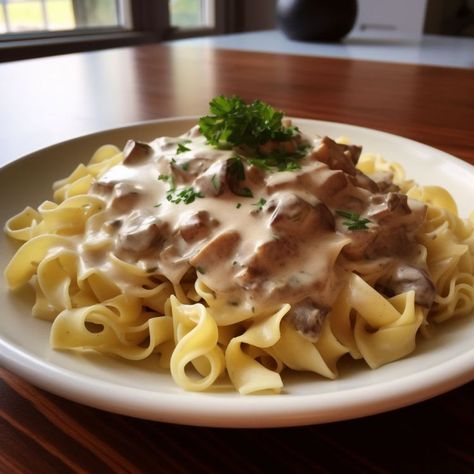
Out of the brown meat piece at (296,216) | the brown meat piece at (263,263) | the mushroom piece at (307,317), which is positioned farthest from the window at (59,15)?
the mushroom piece at (307,317)

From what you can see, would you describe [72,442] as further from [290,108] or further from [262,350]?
[290,108]

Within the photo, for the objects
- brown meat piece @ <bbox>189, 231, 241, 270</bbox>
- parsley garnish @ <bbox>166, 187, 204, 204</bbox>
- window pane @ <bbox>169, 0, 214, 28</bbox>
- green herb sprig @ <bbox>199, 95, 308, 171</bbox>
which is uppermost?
green herb sprig @ <bbox>199, 95, 308, 171</bbox>

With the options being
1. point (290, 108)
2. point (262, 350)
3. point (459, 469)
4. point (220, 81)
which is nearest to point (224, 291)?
point (262, 350)

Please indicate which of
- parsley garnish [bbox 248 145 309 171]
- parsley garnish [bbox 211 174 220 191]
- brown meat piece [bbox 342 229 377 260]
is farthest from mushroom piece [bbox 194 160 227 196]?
brown meat piece [bbox 342 229 377 260]

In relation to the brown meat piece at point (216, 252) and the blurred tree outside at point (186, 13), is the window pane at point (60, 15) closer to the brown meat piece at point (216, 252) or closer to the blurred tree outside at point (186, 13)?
the blurred tree outside at point (186, 13)

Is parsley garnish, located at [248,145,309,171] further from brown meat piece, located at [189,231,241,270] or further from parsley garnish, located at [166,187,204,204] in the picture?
brown meat piece, located at [189,231,241,270]

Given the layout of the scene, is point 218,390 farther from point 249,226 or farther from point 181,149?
point 181,149

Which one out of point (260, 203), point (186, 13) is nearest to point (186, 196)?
point (260, 203)
